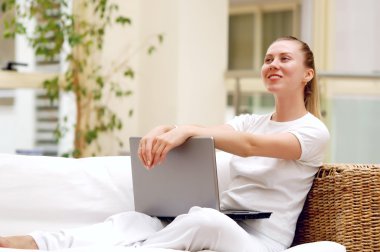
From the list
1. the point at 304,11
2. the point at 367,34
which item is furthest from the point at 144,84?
the point at 367,34

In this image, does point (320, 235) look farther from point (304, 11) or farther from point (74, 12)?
point (304, 11)

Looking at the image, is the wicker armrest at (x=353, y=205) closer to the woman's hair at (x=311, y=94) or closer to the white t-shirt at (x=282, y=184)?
the white t-shirt at (x=282, y=184)

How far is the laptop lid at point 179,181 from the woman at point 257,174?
54 mm

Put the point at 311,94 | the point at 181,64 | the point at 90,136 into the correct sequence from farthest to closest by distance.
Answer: the point at 181,64 < the point at 90,136 < the point at 311,94

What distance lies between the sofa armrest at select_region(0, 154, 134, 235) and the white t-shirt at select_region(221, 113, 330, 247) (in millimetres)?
541

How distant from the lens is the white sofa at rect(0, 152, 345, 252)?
2953 millimetres

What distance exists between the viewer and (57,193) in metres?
2.99

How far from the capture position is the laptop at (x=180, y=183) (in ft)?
8.09

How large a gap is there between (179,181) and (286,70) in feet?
1.77

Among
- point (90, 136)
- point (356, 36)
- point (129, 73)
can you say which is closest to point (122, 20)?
point (129, 73)

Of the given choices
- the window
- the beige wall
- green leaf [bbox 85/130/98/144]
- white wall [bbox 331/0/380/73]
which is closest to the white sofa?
green leaf [bbox 85/130/98/144]

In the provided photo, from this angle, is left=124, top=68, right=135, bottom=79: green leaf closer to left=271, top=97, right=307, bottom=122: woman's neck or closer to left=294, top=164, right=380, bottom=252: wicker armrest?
left=271, top=97, right=307, bottom=122: woman's neck

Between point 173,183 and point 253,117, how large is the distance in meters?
0.48

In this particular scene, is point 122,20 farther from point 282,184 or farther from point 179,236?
point 179,236
